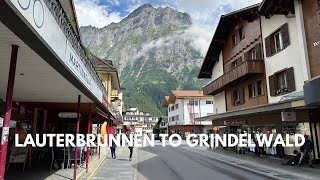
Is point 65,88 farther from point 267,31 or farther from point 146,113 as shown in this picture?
point 146,113

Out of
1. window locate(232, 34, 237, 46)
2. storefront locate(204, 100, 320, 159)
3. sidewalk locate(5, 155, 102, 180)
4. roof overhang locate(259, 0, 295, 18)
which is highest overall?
window locate(232, 34, 237, 46)

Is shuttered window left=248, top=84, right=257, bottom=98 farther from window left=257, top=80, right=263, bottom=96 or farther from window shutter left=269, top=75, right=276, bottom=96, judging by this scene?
window shutter left=269, top=75, right=276, bottom=96

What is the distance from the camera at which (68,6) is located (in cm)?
2039

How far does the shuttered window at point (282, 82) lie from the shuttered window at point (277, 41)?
1.73 m

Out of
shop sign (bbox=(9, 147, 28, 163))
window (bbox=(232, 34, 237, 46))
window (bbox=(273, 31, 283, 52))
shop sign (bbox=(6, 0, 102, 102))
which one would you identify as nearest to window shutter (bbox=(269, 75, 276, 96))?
window (bbox=(273, 31, 283, 52))

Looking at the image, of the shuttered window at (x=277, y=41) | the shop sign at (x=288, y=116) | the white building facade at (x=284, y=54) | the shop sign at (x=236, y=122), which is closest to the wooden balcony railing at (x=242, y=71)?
the white building facade at (x=284, y=54)

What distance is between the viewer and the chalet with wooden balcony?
24312mm

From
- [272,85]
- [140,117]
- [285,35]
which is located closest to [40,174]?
[272,85]

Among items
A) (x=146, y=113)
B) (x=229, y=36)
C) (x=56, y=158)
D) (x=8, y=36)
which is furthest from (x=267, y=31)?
(x=146, y=113)

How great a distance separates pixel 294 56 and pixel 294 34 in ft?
4.54

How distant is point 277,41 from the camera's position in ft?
72.2

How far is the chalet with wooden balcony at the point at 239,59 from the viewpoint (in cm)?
2431

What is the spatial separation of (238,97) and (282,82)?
8.45 metres

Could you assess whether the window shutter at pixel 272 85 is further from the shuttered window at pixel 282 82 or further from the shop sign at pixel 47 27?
the shop sign at pixel 47 27
